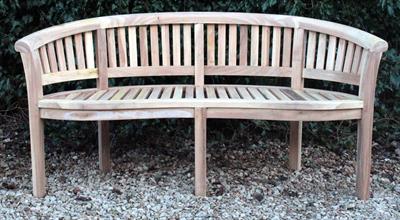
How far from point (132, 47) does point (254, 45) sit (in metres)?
0.77

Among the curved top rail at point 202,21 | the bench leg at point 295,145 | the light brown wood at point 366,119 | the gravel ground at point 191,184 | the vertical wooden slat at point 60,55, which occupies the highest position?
the curved top rail at point 202,21

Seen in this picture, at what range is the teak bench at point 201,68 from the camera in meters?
3.05

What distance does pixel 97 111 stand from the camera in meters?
3.05

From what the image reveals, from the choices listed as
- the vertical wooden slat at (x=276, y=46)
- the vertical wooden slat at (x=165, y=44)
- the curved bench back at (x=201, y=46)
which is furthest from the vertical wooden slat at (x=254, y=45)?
the vertical wooden slat at (x=165, y=44)

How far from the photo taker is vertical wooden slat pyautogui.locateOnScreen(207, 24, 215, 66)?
12.3 ft

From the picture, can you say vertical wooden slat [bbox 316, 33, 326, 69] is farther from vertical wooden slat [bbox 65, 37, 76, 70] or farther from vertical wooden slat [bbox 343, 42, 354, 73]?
vertical wooden slat [bbox 65, 37, 76, 70]

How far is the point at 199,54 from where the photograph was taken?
3.71 m

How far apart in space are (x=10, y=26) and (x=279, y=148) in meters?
2.13

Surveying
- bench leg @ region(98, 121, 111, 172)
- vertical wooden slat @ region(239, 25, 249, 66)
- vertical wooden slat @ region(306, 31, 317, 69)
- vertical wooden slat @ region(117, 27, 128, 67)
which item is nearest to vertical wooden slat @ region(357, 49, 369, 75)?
vertical wooden slat @ region(306, 31, 317, 69)

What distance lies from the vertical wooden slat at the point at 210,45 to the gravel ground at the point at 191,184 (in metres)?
0.70

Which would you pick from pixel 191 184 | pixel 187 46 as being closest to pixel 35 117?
pixel 191 184

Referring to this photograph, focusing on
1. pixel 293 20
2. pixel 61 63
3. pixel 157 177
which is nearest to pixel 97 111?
pixel 61 63

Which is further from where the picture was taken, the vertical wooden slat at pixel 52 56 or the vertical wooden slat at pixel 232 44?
the vertical wooden slat at pixel 232 44

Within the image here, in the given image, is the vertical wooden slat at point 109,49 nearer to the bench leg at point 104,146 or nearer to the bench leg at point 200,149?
the bench leg at point 104,146
